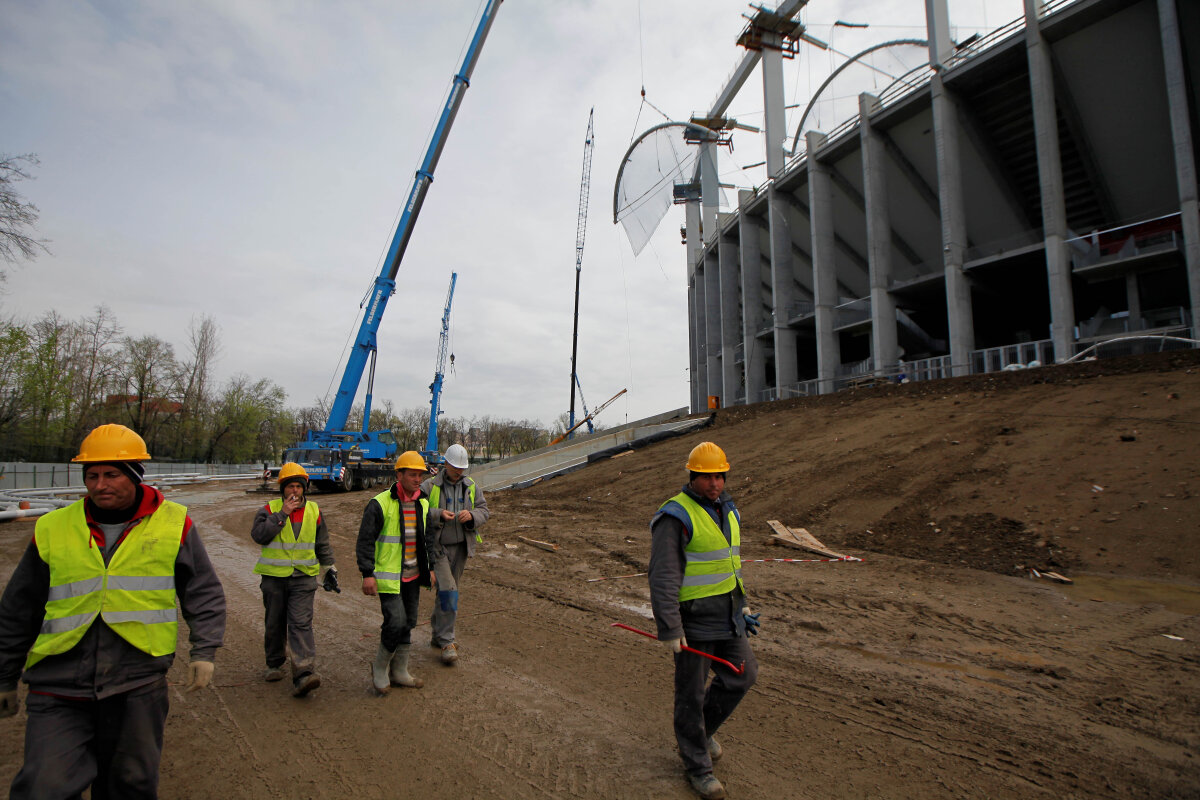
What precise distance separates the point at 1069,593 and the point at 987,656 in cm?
281

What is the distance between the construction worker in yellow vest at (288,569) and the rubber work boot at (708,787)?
3.20 meters

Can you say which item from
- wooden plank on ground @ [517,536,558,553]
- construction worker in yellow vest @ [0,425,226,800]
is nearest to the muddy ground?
wooden plank on ground @ [517,536,558,553]

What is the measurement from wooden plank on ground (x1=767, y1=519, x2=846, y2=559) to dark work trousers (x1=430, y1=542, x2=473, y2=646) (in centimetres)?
630

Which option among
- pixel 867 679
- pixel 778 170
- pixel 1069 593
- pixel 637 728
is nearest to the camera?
pixel 637 728

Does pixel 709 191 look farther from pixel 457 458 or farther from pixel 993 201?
pixel 457 458

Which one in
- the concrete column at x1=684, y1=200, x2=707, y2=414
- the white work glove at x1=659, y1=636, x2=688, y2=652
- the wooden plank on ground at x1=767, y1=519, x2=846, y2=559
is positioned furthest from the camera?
the concrete column at x1=684, y1=200, x2=707, y2=414

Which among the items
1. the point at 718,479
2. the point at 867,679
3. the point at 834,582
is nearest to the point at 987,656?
the point at 867,679

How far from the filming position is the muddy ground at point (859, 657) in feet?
11.5

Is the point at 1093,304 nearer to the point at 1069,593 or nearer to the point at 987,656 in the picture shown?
the point at 1069,593

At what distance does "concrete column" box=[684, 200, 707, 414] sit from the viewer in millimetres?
44312

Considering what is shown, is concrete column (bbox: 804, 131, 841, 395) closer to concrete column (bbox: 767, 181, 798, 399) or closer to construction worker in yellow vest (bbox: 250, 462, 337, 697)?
concrete column (bbox: 767, 181, 798, 399)

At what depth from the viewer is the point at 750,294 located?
34.2 metres

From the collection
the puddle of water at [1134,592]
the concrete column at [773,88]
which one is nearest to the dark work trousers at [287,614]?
the puddle of water at [1134,592]

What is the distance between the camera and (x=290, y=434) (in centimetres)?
7356
